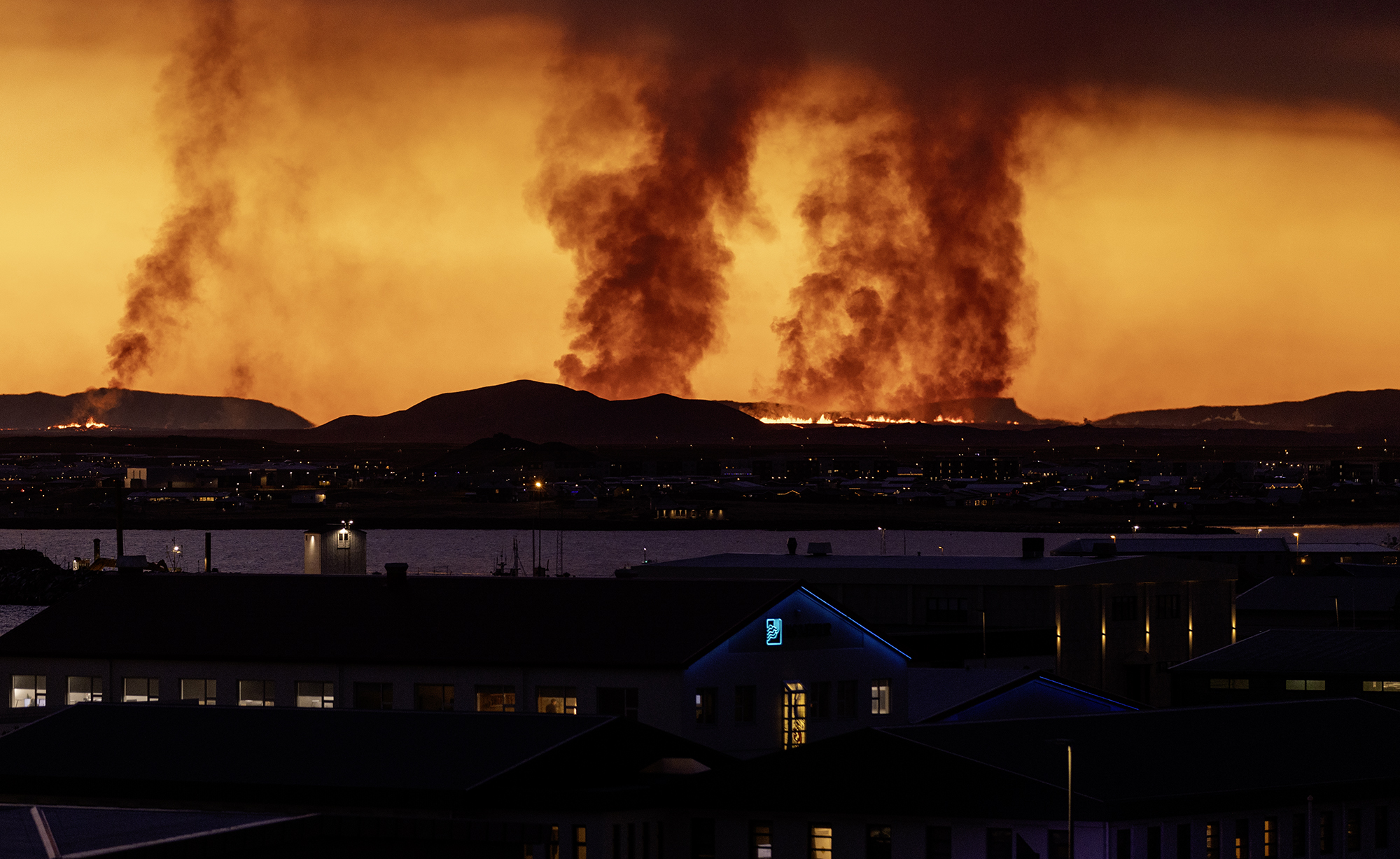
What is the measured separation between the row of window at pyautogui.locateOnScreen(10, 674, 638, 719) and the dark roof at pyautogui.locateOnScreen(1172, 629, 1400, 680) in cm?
2533

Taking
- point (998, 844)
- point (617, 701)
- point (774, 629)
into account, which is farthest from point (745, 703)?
point (998, 844)

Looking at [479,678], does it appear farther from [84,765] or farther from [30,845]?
[30,845]

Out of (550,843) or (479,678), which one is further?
(479,678)

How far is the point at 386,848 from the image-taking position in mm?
21578

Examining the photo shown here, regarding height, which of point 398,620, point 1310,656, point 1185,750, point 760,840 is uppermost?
point 398,620

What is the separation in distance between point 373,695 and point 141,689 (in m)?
4.68

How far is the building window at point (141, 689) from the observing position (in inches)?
1374

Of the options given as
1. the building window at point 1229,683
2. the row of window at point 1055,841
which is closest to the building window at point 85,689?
the row of window at point 1055,841

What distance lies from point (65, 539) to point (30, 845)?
164116 millimetres

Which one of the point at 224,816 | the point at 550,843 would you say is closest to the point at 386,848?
the point at 224,816

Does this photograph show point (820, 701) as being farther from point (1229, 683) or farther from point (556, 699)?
point (1229, 683)

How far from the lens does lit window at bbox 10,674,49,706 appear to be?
36.0 metres

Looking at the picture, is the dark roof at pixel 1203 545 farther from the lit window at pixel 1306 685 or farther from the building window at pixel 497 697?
the building window at pixel 497 697

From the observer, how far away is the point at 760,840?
25.6m
